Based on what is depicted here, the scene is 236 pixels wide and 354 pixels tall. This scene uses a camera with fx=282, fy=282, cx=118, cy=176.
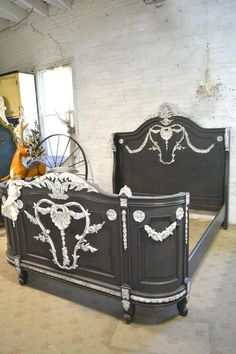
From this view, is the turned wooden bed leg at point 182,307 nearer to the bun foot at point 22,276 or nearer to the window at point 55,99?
the bun foot at point 22,276

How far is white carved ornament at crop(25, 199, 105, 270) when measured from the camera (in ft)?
5.91

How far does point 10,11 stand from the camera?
423 cm

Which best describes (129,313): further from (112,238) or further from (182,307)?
(112,238)

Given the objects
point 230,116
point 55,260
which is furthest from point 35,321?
point 230,116

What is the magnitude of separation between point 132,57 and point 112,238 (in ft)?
9.35

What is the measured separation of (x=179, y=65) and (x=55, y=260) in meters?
2.73

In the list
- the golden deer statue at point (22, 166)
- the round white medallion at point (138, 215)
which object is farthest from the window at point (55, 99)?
the round white medallion at point (138, 215)

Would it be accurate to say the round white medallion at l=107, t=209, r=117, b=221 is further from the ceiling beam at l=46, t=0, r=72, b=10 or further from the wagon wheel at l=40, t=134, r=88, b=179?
the ceiling beam at l=46, t=0, r=72, b=10

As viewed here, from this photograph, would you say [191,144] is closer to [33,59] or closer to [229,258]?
[229,258]

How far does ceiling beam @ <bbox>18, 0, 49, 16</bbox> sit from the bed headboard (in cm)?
227

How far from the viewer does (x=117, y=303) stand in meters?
2.00

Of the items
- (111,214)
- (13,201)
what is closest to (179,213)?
(111,214)

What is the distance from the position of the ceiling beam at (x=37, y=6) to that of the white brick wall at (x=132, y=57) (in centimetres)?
12

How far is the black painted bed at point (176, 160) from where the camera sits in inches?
129
